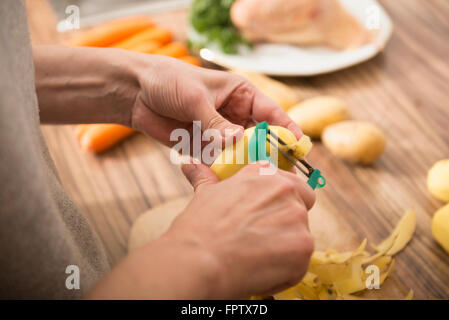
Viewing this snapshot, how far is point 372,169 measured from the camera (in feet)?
3.96

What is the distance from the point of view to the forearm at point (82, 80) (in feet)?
3.08

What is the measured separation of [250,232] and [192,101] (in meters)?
0.38

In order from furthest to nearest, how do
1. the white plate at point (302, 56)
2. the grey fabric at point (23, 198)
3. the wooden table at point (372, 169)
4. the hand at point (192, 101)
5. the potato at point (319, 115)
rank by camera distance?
the white plate at point (302, 56), the potato at point (319, 115), the wooden table at point (372, 169), the hand at point (192, 101), the grey fabric at point (23, 198)

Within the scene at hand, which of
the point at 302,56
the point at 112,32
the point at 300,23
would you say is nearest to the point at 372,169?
the point at 302,56

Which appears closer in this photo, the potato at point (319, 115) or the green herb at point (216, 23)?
the potato at point (319, 115)

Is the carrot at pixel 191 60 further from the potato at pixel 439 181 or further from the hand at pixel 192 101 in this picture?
the potato at pixel 439 181

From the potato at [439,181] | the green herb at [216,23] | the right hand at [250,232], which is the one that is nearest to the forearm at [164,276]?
the right hand at [250,232]

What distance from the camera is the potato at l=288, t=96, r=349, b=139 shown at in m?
1.26

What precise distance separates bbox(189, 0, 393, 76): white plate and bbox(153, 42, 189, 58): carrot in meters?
0.07

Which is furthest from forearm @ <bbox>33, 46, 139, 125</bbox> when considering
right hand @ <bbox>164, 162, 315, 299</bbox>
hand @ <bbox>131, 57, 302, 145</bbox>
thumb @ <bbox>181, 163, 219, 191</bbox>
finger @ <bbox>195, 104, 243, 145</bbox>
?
right hand @ <bbox>164, 162, 315, 299</bbox>

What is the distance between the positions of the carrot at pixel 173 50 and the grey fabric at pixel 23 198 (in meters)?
0.94

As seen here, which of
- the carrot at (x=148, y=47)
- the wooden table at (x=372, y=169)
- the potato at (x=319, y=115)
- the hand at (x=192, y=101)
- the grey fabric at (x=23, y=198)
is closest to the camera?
the grey fabric at (x=23, y=198)

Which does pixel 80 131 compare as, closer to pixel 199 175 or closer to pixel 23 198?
pixel 199 175
